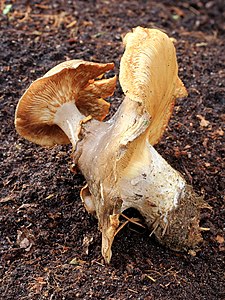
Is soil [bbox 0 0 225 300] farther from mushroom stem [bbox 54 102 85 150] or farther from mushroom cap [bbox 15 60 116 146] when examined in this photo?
mushroom stem [bbox 54 102 85 150]

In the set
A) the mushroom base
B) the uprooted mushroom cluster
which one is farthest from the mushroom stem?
the mushroom base

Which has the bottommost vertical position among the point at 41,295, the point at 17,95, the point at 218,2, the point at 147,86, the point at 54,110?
the point at 218,2

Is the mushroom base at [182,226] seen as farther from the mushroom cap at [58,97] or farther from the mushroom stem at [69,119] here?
the mushroom cap at [58,97]

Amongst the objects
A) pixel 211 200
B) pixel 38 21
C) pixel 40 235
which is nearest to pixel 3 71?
pixel 38 21

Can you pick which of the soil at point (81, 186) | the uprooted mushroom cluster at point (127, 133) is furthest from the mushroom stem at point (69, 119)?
the soil at point (81, 186)

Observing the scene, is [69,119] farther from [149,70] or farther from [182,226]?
[182,226]

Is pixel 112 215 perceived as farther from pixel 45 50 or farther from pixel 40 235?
pixel 45 50
